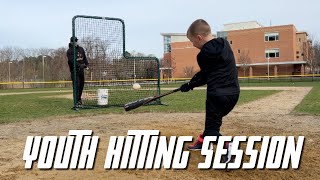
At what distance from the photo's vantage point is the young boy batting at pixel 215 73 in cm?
436

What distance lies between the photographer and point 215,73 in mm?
4426

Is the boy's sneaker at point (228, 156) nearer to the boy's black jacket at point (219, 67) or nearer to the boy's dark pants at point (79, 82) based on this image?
the boy's black jacket at point (219, 67)

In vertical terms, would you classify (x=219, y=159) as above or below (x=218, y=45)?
below

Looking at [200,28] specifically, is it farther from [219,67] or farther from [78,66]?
[78,66]

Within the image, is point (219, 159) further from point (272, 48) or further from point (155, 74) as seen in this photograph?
point (272, 48)

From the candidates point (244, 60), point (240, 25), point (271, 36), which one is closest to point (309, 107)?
point (244, 60)

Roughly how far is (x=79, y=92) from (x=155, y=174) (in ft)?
31.5

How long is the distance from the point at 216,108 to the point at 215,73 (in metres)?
0.43

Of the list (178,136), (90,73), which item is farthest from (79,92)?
(178,136)

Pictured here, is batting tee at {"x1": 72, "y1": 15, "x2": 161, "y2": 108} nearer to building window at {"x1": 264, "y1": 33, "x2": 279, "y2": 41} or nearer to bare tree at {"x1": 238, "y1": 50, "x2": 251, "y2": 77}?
bare tree at {"x1": 238, "y1": 50, "x2": 251, "y2": 77}

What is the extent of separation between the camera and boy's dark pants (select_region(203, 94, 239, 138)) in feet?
14.5

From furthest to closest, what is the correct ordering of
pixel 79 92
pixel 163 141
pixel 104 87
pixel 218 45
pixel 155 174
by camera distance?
pixel 104 87, pixel 79 92, pixel 163 141, pixel 218 45, pixel 155 174

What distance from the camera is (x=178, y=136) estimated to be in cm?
605

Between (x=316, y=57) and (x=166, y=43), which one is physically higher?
(x=166, y=43)
